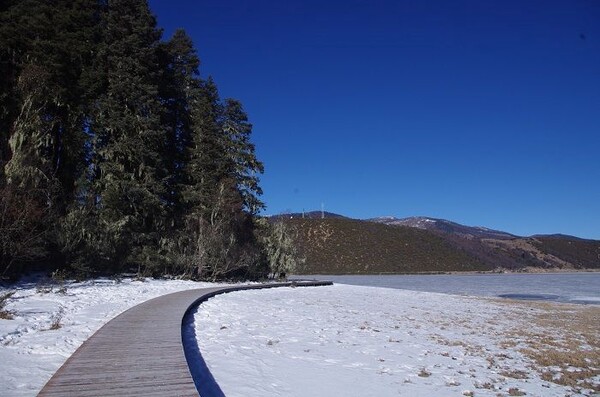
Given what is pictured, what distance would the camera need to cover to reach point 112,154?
71.3ft

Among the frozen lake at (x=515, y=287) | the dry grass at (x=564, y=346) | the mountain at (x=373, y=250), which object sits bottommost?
the dry grass at (x=564, y=346)

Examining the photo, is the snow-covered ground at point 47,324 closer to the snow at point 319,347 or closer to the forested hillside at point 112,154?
the snow at point 319,347

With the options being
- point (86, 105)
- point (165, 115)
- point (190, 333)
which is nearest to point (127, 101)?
point (86, 105)

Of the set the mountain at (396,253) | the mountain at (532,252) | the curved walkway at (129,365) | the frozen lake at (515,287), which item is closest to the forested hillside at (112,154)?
the curved walkway at (129,365)

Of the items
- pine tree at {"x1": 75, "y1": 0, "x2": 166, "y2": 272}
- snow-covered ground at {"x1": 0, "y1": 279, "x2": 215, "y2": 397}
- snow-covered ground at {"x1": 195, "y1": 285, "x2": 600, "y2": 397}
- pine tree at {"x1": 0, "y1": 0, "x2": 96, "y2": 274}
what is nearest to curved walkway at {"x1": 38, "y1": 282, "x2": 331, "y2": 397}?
snow-covered ground at {"x1": 0, "y1": 279, "x2": 215, "y2": 397}

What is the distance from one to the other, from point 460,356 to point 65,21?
72.4ft

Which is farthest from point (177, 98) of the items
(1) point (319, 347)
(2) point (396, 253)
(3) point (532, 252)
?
(3) point (532, 252)

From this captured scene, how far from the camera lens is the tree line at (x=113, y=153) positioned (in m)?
16.9

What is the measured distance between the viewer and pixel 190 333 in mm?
9711

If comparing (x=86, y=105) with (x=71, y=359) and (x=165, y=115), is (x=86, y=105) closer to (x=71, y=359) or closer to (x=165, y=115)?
(x=165, y=115)

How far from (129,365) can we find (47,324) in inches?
175

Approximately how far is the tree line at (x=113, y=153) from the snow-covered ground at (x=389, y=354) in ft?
25.6

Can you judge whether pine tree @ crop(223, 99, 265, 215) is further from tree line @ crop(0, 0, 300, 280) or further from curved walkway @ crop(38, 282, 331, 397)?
curved walkway @ crop(38, 282, 331, 397)

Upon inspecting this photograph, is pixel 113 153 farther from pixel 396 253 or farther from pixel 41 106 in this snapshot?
pixel 396 253
